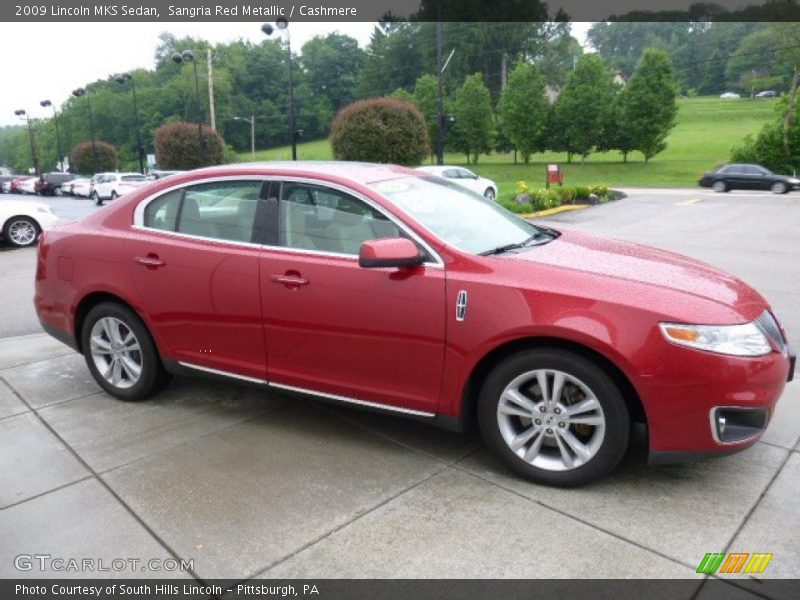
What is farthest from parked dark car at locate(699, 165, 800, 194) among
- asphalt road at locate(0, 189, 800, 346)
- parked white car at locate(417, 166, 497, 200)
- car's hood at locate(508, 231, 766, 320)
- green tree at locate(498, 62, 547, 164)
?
car's hood at locate(508, 231, 766, 320)

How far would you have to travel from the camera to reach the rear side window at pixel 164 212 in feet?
13.9

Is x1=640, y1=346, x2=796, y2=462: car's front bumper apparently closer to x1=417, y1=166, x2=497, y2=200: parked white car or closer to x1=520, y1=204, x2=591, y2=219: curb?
x1=520, y1=204, x2=591, y2=219: curb

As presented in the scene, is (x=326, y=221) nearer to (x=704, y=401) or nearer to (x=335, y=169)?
(x=335, y=169)

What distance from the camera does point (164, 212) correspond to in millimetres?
4277

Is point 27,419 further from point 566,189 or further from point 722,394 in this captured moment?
point 566,189

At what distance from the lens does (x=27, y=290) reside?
889 cm

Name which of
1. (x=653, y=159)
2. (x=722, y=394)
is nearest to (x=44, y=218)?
(x=722, y=394)

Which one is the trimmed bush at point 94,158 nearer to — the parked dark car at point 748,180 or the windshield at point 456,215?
the parked dark car at point 748,180

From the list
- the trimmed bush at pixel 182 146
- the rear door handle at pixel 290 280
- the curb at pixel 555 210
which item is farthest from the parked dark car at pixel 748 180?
the trimmed bush at pixel 182 146

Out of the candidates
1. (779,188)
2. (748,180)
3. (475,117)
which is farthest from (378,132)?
(475,117)

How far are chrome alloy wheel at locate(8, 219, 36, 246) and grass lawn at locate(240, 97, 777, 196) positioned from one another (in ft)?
62.8

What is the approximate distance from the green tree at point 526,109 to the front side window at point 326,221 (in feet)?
165

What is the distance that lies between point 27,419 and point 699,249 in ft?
35.3

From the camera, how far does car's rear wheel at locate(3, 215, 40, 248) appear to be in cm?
1305
